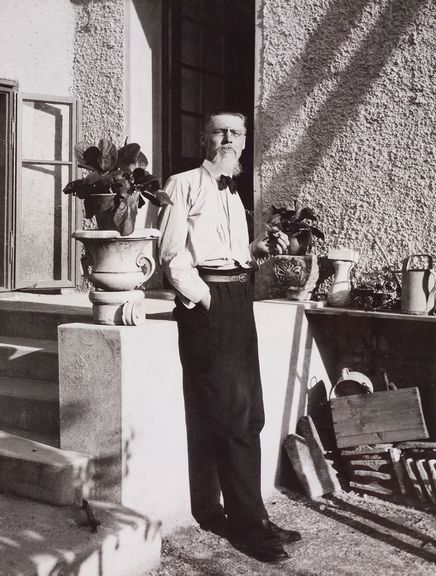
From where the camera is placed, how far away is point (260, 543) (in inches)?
154

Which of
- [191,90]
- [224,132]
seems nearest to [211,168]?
[224,132]

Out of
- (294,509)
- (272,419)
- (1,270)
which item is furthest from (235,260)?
(1,270)

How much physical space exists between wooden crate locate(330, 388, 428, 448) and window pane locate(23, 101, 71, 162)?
341cm

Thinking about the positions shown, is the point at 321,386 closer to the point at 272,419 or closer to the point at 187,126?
the point at 272,419

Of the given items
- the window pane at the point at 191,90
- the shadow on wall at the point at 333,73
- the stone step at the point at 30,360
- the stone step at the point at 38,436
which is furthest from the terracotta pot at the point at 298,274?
the window pane at the point at 191,90

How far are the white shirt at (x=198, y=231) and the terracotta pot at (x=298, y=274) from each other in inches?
46.8

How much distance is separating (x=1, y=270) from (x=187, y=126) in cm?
222

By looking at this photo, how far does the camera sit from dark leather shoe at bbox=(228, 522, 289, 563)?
388cm

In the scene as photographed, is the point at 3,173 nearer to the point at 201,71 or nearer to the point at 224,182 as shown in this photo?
the point at 201,71

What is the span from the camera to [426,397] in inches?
209

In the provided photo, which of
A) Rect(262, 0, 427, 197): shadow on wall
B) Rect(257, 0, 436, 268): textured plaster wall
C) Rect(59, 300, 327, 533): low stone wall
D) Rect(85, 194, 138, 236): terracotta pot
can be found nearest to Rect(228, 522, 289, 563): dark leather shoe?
Rect(59, 300, 327, 533): low stone wall

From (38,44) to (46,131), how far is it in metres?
0.79

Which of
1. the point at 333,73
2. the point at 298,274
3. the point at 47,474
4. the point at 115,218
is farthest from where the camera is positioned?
the point at 333,73

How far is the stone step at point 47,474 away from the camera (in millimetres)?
3699
